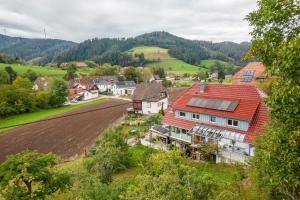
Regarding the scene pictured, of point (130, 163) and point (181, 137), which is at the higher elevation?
point (181, 137)

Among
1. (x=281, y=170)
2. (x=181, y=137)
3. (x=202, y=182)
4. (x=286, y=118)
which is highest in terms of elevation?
(x=286, y=118)

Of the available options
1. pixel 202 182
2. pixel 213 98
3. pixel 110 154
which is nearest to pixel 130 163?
pixel 110 154

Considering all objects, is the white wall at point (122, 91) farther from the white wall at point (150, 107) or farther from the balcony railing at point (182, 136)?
the balcony railing at point (182, 136)

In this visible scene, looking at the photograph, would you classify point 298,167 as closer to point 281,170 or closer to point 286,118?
point 281,170

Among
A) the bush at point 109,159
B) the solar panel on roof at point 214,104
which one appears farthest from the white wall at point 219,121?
the bush at point 109,159

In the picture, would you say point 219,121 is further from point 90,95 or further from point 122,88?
point 122,88

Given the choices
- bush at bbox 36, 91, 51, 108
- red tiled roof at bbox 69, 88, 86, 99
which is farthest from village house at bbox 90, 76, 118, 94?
bush at bbox 36, 91, 51, 108
